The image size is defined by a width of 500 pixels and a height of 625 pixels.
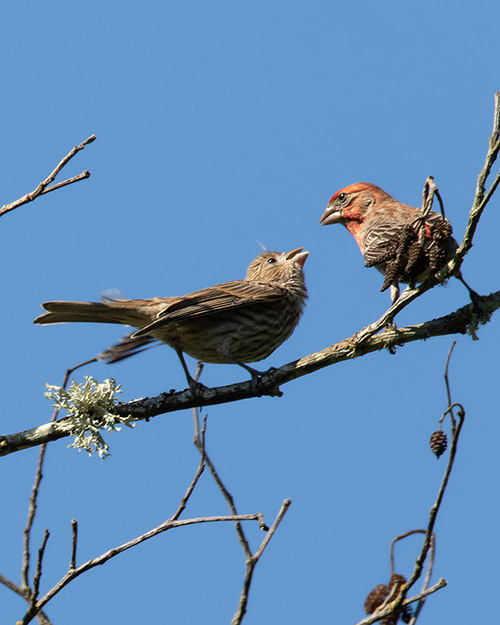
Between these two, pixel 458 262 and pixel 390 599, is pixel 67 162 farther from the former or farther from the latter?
pixel 390 599

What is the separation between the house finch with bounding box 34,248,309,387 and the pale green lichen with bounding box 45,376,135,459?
60 cm

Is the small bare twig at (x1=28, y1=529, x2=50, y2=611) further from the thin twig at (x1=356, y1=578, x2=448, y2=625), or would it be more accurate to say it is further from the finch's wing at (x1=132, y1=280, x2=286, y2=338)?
the finch's wing at (x1=132, y1=280, x2=286, y2=338)

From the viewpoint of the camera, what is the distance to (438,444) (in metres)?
3.97

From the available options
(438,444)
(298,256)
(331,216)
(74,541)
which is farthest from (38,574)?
(331,216)

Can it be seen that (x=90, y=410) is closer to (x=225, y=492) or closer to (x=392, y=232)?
(x=225, y=492)

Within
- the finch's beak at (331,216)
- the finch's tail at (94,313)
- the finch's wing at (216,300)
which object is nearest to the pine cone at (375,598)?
the finch's wing at (216,300)

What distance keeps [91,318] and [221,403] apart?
1283mm

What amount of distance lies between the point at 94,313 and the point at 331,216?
3.16 m

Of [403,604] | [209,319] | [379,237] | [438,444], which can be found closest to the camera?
[403,604]

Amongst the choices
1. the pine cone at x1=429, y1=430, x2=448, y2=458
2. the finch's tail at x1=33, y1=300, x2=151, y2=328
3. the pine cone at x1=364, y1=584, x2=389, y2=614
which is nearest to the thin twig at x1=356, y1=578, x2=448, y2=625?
the pine cone at x1=364, y1=584, x2=389, y2=614

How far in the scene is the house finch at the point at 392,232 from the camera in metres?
4.58

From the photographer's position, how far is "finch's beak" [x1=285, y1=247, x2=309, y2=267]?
294 inches

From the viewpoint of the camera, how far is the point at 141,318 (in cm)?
608

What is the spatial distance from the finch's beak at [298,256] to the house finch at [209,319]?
2.74 feet
